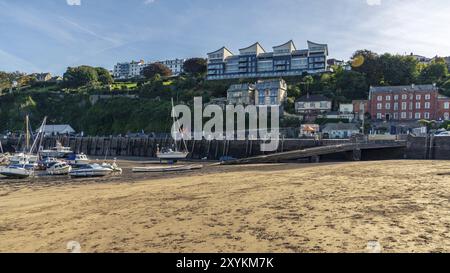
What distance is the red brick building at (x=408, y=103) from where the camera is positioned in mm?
66562

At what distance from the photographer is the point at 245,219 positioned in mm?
11852

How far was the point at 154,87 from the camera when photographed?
105562 mm

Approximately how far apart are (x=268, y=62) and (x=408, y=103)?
50867 mm

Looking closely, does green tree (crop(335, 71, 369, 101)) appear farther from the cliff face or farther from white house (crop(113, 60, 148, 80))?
white house (crop(113, 60, 148, 80))

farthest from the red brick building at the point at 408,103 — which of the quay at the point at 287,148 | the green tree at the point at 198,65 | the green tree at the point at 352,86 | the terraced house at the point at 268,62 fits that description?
the green tree at the point at 198,65

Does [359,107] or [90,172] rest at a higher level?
[359,107]

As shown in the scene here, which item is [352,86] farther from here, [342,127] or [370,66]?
[342,127]

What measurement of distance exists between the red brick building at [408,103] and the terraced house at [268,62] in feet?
118

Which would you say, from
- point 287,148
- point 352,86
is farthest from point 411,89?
point 287,148

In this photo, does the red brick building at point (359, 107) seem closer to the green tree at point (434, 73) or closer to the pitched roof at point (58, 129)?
the green tree at point (434, 73)

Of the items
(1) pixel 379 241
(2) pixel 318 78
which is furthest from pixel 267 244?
(2) pixel 318 78
